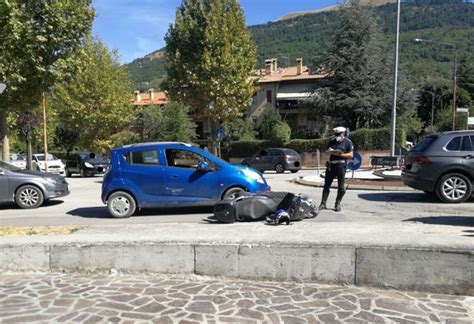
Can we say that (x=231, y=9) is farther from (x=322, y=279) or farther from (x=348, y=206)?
(x=322, y=279)

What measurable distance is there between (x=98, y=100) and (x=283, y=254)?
33383 millimetres

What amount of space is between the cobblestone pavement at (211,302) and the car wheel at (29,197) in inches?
281

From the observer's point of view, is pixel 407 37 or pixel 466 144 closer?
pixel 466 144

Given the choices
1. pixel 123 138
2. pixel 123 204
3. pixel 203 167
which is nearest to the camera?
pixel 203 167

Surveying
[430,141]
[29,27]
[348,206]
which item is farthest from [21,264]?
[29,27]

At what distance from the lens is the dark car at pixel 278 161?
2881 cm

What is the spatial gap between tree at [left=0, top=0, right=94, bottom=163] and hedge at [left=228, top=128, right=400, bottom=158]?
66.6 feet

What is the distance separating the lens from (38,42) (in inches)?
599

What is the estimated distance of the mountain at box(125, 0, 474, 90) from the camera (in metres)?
78.3

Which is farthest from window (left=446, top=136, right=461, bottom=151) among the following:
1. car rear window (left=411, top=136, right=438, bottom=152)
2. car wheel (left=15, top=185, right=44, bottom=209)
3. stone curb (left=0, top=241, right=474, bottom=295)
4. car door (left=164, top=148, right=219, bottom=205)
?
car wheel (left=15, top=185, right=44, bottom=209)

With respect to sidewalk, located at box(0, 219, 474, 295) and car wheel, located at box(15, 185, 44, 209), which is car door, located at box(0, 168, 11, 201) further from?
sidewalk, located at box(0, 219, 474, 295)

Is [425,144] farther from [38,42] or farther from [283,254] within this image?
[38,42]

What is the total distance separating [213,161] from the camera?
1007cm

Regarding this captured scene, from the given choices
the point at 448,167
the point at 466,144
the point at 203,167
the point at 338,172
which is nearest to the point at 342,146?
the point at 338,172
